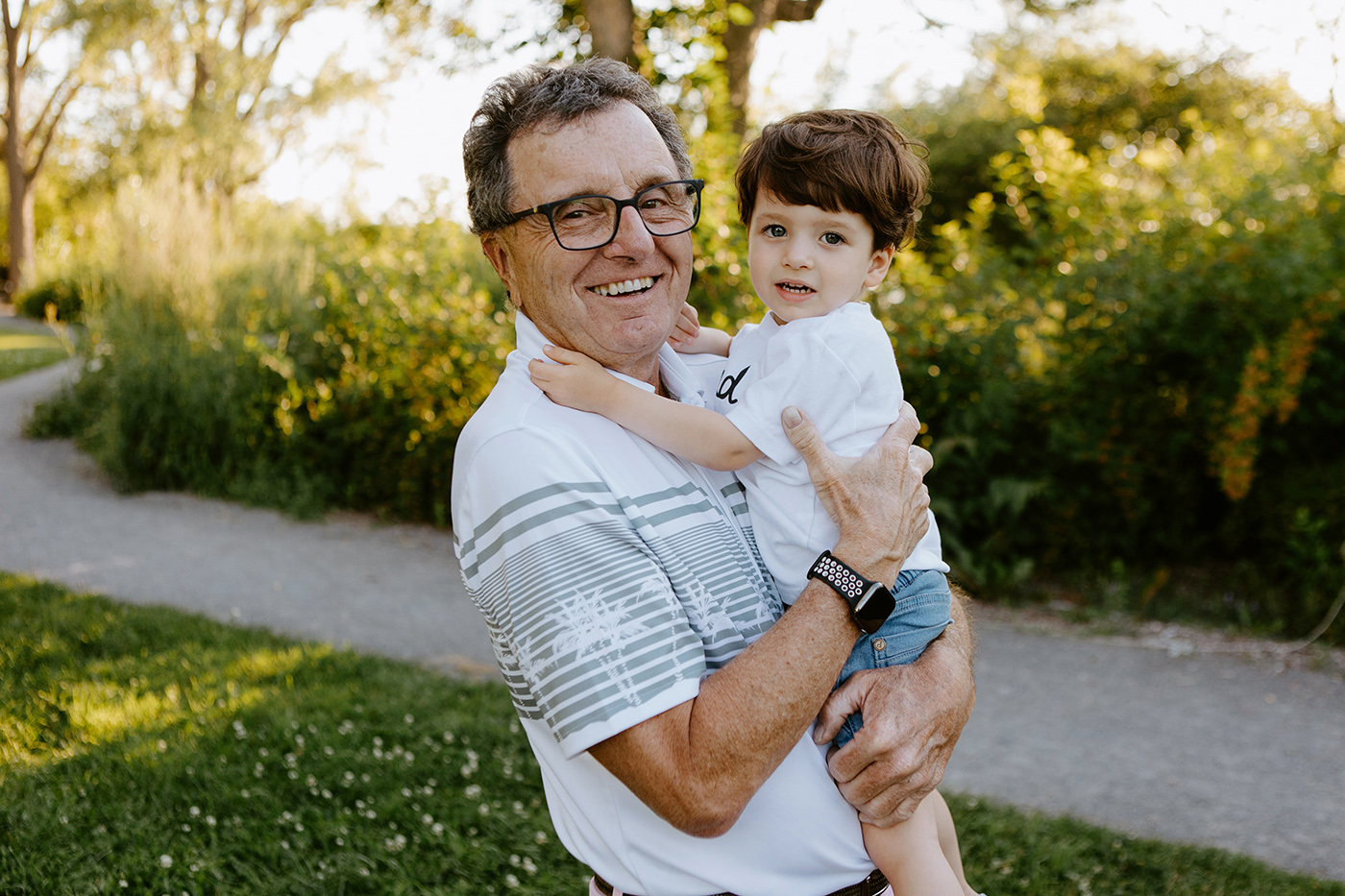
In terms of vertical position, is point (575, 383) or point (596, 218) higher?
point (596, 218)

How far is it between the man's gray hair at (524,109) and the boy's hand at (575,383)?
36cm

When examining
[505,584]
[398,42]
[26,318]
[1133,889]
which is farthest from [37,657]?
[26,318]

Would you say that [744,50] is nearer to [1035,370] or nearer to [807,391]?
[1035,370]

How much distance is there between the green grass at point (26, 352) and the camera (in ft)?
36.9

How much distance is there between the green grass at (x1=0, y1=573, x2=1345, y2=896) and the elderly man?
170 centimetres

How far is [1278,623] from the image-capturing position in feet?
17.3

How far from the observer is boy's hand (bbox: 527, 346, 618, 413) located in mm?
1666

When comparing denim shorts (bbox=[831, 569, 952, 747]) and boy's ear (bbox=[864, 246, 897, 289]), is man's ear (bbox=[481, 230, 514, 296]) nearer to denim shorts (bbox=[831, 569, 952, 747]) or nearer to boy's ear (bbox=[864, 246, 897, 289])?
boy's ear (bbox=[864, 246, 897, 289])

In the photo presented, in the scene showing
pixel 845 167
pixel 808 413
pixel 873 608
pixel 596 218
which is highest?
pixel 845 167

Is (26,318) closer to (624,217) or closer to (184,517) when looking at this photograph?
(184,517)

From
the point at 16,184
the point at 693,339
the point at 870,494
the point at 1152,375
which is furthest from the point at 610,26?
the point at 16,184

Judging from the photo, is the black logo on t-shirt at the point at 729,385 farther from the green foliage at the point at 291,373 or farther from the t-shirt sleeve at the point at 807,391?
the green foliage at the point at 291,373

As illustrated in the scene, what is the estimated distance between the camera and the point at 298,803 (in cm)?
338

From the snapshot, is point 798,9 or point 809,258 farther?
point 798,9
